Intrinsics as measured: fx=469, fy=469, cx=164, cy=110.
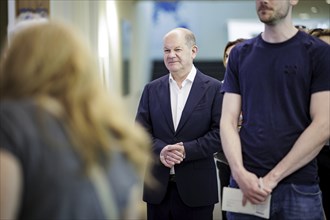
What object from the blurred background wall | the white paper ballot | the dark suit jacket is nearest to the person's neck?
the white paper ballot

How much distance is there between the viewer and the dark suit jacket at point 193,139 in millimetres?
2332

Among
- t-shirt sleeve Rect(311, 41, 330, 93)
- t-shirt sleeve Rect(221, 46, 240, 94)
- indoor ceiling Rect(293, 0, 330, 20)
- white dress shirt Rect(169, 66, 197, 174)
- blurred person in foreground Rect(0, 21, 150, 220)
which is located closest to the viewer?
blurred person in foreground Rect(0, 21, 150, 220)

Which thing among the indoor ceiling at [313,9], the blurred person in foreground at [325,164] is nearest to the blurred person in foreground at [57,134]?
the blurred person in foreground at [325,164]

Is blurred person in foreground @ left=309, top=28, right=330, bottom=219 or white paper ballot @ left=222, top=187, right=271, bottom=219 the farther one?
blurred person in foreground @ left=309, top=28, right=330, bottom=219

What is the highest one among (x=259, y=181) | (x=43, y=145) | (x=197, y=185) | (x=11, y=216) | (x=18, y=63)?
(x=18, y=63)

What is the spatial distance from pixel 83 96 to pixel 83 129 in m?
0.07

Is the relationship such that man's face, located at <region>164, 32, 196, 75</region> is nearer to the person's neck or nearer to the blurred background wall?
the person's neck

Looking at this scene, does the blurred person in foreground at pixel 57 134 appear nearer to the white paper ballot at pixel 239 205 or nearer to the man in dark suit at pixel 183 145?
the white paper ballot at pixel 239 205

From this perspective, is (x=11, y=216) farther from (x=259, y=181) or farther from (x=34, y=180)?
(x=259, y=181)

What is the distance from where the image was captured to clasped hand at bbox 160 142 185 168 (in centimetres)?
230

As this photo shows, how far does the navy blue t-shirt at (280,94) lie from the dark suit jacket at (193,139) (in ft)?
1.92

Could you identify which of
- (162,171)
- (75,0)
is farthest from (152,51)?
(162,171)

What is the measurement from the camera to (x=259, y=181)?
1.70 m

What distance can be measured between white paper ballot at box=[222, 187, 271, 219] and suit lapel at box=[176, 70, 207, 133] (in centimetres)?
64
